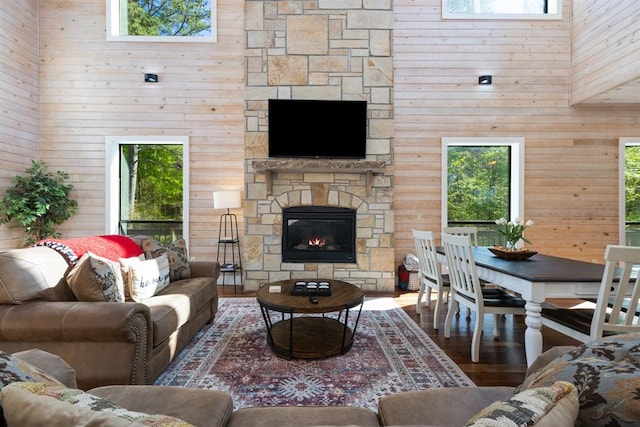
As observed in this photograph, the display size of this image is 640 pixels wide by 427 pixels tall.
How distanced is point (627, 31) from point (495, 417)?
17.9 ft

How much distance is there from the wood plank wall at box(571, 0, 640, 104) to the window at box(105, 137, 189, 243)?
5.95 m

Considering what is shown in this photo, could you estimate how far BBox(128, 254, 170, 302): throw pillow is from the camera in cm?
244

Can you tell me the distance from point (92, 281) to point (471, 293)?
2.61m

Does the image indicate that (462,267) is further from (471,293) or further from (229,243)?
(229,243)

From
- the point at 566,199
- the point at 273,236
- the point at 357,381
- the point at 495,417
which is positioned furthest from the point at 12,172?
the point at 566,199

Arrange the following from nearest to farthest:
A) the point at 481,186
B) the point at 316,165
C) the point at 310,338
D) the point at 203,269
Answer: the point at 310,338 < the point at 203,269 < the point at 316,165 < the point at 481,186

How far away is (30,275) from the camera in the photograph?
193 centimetres

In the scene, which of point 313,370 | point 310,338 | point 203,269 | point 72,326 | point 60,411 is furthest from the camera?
point 203,269

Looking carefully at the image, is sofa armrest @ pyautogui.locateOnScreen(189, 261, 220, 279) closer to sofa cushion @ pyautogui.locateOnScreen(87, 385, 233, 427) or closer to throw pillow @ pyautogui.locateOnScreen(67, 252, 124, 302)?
throw pillow @ pyautogui.locateOnScreen(67, 252, 124, 302)

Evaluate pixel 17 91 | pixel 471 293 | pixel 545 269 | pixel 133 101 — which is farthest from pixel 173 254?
pixel 17 91

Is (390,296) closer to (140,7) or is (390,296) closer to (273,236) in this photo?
(273,236)

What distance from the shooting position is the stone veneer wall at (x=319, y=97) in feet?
14.9

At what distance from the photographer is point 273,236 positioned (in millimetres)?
4574

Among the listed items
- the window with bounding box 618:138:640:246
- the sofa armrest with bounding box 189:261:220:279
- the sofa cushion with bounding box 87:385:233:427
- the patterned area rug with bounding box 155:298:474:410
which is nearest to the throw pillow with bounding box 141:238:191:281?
the sofa armrest with bounding box 189:261:220:279
